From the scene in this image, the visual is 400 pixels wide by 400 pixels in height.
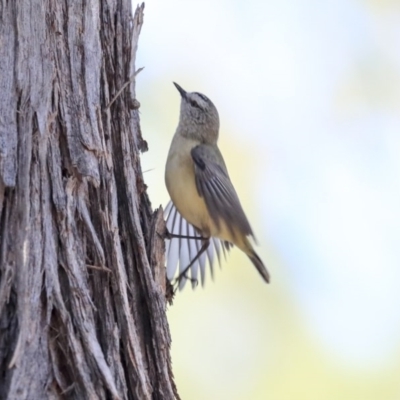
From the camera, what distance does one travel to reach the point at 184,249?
414 centimetres

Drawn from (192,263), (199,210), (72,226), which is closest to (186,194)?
(199,210)

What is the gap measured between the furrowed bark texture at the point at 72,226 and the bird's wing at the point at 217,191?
692mm

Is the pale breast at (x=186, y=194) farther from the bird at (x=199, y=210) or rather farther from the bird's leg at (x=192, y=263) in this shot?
the bird's leg at (x=192, y=263)

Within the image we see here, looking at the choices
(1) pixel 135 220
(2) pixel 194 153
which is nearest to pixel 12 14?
(1) pixel 135 220

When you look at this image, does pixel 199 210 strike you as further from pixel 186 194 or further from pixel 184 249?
pixel 184 249

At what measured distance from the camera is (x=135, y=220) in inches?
113

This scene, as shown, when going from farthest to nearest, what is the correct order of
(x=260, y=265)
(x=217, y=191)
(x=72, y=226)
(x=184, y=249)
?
1. (x=184, y=249)
2. (x=260, y=265)
3. (x=217, y=191)
4. (x=72, y=226)

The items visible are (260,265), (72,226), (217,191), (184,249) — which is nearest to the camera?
(72,226)

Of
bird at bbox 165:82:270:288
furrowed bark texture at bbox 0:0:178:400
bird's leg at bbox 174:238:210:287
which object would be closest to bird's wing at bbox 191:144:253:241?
bird at bbox 165:82:270:288

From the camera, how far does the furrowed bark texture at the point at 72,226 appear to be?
90.0 inches

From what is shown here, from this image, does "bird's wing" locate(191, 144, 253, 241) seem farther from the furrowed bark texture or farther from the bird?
the furrowed bark texture

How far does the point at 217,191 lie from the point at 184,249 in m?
0.43

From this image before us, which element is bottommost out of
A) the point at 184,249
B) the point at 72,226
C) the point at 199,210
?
the point at 72,226

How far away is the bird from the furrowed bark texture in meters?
0.73
